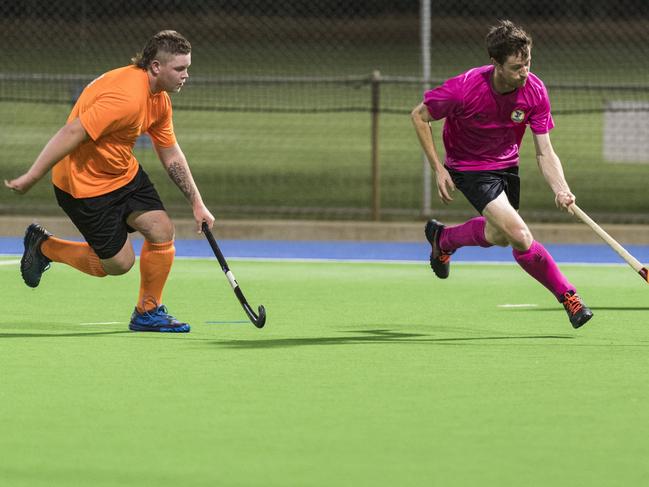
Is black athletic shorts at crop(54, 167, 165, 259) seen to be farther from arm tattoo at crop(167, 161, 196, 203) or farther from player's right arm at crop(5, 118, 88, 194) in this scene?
player's right arm at crop(5, 118, 88, 194)

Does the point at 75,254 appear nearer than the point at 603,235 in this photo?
No

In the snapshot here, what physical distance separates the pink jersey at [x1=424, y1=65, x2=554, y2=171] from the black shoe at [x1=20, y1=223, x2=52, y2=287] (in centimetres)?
224

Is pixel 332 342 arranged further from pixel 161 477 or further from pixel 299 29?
pixel 299 29

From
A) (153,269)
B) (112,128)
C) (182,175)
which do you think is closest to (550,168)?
(182,175)

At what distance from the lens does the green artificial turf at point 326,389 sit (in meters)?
5.57

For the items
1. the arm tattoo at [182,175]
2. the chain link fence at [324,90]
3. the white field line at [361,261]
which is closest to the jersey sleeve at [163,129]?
the arm tattoo at [182,175]

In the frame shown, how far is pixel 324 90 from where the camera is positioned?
40219 millimetres

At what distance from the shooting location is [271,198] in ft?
67.2

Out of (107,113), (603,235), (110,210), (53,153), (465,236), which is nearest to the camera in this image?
(53,153)

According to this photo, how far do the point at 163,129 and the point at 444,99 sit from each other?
145 centimetres

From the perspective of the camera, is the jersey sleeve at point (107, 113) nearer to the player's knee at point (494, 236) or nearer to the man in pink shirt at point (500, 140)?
the man in pink shirt at point (500, 140)

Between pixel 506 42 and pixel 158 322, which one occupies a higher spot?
pixel 506 42

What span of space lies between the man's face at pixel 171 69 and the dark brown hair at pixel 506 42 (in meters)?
1.51

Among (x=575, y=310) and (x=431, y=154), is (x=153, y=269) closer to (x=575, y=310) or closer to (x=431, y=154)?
(x=431, y=154)
